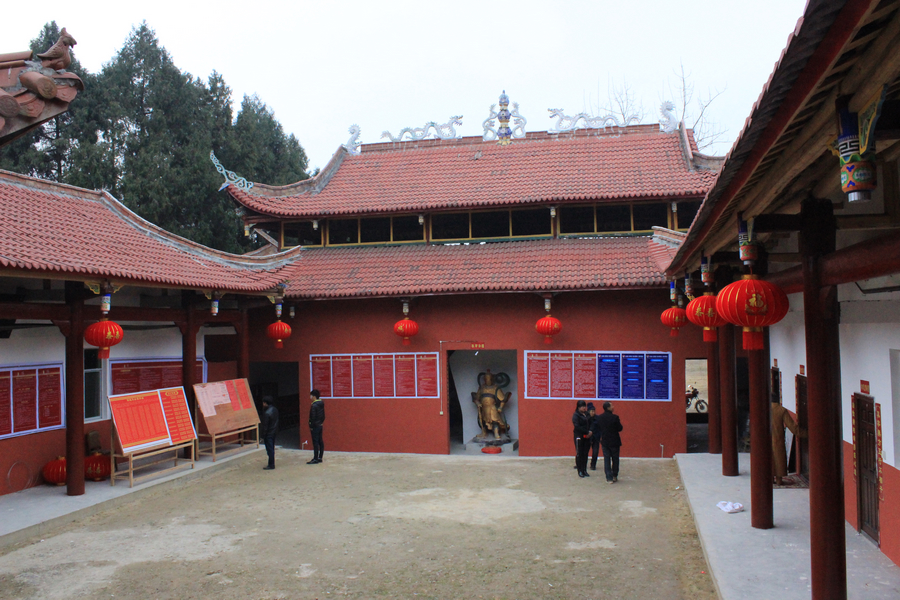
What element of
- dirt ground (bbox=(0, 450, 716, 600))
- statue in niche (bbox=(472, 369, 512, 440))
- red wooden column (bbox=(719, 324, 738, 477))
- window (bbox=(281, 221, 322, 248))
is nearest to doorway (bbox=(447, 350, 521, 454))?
statue in niche (bbox=(472, 369, 512, 440))

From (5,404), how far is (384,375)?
6.05 meters

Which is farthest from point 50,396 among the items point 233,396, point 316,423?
point 316,423

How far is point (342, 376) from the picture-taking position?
42.0ft

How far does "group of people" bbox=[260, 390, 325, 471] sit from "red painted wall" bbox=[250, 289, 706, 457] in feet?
4.51

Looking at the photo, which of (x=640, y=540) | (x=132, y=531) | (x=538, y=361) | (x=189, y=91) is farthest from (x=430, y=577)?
(x=189, y=91)

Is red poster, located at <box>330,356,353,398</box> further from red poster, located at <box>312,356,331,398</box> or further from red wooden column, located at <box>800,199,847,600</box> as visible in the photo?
red wooden column, located at <box>800,199,847,600</box>

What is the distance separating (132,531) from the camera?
7574 mm

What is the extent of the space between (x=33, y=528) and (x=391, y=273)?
7008 mm

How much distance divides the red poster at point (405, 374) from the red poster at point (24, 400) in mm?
5851

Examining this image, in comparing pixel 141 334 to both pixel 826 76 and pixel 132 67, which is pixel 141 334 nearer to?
pixel 826 76

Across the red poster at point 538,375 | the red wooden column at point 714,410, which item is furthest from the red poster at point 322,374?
the red wooden column at point 714,410

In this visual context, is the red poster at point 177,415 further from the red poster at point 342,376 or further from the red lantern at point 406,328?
the red lantern at point 406,328

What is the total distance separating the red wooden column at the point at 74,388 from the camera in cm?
867

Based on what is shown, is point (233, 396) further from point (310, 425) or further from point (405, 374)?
point (405, 374)
